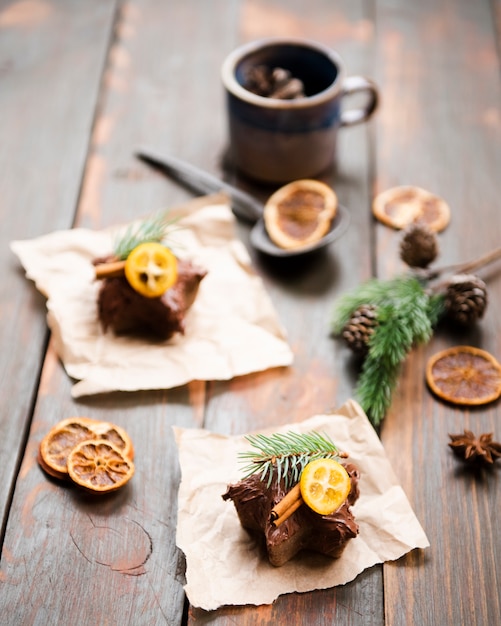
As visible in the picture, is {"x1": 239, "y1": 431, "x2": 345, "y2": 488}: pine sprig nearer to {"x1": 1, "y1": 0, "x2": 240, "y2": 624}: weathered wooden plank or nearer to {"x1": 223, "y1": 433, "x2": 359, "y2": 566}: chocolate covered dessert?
{"x1": 223, "y1": 433, "x2": 359, "y2": 566}: chocolate covered dessert

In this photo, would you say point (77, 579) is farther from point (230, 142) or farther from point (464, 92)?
point (464, 92)

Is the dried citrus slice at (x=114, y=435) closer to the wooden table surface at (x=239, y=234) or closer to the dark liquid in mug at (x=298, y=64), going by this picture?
the wooden table surface at (x=239, y=234)

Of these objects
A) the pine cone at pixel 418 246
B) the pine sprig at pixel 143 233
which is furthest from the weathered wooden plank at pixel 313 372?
the pine sprig at pixel 143 233

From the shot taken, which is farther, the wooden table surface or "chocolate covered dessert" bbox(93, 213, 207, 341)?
"chocolate covered dessert" bbox(93, 213, 207, 341)

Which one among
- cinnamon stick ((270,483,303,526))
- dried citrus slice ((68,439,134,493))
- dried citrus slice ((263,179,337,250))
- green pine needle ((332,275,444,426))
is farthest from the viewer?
dried citrus slice ((263,179,337,250))

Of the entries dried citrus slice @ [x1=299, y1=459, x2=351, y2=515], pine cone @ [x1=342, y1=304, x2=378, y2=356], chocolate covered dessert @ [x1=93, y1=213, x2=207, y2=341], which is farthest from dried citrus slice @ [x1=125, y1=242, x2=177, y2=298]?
dried citrus slice @ [x1=299, y1=459, x2=351, y2=515]

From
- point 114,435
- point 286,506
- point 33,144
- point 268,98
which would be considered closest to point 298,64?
point 268,98
